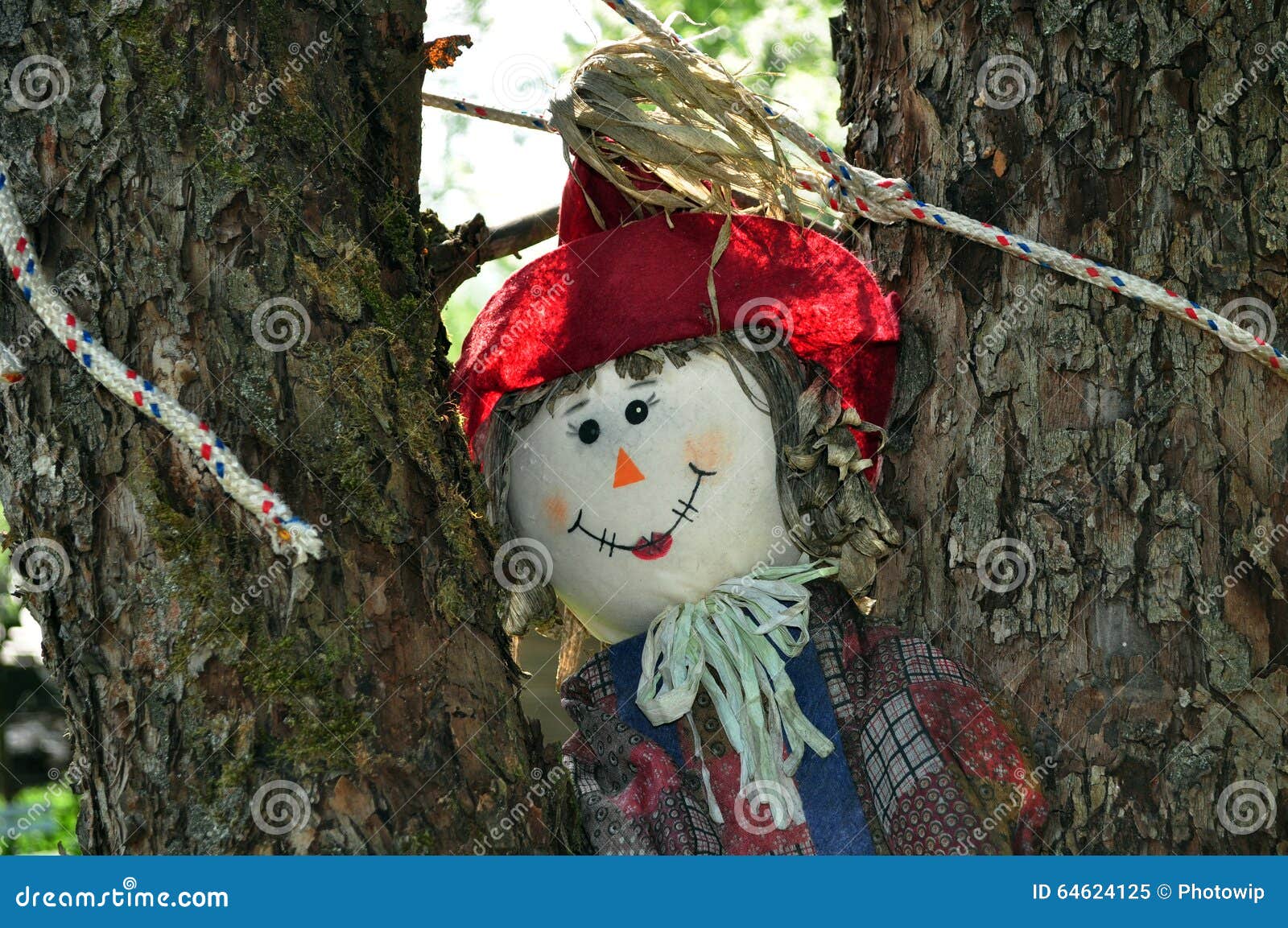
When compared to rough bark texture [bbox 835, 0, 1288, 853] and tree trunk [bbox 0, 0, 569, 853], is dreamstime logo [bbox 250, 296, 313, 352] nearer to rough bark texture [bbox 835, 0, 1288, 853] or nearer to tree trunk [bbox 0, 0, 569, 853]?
tree trunk [bbox 0, 0, 569, 853]

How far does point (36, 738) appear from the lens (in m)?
6.53

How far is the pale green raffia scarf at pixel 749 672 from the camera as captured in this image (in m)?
1.98

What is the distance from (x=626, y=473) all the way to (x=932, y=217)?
0.67m

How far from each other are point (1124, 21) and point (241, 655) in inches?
65.6

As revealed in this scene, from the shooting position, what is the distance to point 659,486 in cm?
204

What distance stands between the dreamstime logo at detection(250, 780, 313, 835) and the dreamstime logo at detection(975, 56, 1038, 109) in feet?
5.03

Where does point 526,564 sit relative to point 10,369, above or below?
below

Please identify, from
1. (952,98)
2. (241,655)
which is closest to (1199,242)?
(952,98)

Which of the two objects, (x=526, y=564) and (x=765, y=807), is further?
(x=526, y=564)

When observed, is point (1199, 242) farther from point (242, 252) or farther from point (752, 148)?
point (242, 252)
